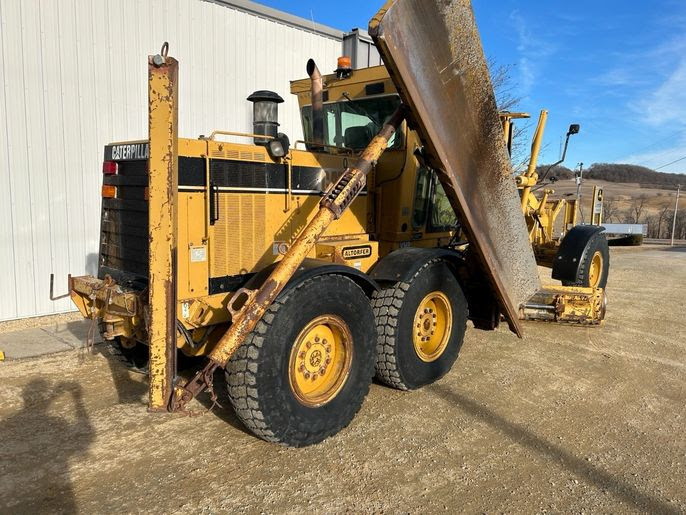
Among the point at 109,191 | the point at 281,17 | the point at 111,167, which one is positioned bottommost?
the point at 109,191

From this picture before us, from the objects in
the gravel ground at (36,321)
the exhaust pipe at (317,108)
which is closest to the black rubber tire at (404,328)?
the exhaust pipe at (317,108)

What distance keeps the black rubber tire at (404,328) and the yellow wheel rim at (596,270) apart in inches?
164

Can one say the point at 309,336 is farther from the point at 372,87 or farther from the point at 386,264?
the point at 372,87

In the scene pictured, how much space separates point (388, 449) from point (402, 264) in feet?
5.06

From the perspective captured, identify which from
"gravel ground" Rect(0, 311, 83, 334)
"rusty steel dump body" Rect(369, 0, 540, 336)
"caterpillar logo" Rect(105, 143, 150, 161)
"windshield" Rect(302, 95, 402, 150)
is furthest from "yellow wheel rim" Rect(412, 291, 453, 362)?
"gravel ground" Rect(0, 311, 83, 334)

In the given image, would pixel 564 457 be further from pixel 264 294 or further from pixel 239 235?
pixel 239 235

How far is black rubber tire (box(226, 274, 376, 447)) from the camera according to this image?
3.36 meters

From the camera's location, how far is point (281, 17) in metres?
9.68

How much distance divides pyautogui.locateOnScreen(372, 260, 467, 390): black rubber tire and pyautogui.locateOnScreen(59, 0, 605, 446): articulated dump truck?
16 mm

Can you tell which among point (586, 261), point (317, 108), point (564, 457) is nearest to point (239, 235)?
point (317, 108)

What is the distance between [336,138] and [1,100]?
454cm

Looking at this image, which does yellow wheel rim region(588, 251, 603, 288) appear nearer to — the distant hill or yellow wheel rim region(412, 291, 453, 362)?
yellow wheel rim region(412, 291, 453, 362)

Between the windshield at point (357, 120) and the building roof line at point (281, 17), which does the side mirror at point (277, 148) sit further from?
the building roof line at point (281, 17)

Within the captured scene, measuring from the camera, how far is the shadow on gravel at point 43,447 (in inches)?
120
